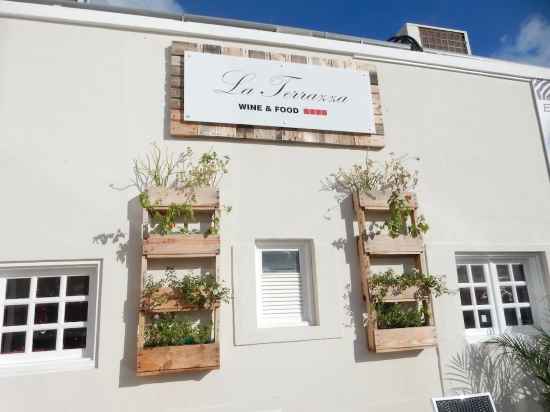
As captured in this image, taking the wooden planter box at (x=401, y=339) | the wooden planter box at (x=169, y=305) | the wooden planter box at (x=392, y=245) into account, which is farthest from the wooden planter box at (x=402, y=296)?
the wooden planter box at (x=169, y=305)

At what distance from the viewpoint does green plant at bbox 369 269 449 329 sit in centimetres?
416

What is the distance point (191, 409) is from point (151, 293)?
1.05 m

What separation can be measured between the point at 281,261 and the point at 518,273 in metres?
3.03

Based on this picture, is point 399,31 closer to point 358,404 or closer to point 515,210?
point 515,210

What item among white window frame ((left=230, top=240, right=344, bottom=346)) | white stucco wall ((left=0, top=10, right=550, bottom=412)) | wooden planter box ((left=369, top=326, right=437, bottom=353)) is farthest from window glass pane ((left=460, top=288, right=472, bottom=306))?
white window frame ((left=230, top=240, right=344, bottom=346))

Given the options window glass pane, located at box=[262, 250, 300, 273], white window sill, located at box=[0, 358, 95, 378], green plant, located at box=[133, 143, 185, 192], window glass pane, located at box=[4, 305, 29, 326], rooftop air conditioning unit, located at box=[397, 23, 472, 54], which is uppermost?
rooftop air conditioning unit, located at box=[397, 23, 472, 54]

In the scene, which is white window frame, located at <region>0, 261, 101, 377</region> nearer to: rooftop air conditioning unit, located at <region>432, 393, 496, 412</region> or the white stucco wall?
the white stucco wall

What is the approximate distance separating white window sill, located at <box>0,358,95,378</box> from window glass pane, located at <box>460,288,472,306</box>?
153 inches

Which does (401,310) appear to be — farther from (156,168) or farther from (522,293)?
(156,168)

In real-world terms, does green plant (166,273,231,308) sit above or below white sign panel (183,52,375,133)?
below

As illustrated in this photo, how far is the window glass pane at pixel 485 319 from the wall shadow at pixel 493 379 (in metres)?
0.30

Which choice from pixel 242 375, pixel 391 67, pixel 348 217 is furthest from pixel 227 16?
pixel 242 375

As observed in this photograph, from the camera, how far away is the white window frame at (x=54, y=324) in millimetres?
3475

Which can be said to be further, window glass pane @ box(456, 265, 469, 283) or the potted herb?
window glass pane @ box(456, 265, 469, 283)
